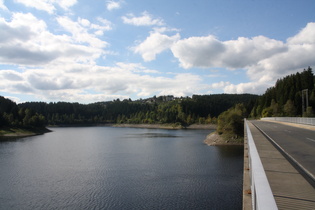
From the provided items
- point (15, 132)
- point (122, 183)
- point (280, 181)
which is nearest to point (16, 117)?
point (15, 132)

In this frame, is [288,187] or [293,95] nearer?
[288,187]

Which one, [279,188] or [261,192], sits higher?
[261,192]

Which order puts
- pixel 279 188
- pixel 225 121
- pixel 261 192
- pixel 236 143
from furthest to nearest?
1. pixel 225 121
2. pixel 236 143
3. pixel 279 188
4. pixel 261 192

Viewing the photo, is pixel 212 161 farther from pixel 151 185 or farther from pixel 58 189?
pixel 58 189

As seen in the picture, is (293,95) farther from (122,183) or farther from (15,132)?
(15,132)

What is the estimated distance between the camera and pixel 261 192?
3.55 meters

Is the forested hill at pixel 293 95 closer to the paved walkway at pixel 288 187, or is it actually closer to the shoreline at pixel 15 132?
the paved walkway at pixel 288 187

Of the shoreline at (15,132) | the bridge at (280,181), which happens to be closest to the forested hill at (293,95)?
the bridge at (280,181)

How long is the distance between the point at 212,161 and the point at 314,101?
2842 inches

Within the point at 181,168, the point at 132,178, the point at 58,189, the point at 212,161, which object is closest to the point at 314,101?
the point at 212,161

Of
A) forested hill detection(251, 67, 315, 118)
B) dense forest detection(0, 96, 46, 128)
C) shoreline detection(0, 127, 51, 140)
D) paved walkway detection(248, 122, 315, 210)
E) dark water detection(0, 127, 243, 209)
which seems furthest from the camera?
dense forest detection(0, 96, 46, 128)

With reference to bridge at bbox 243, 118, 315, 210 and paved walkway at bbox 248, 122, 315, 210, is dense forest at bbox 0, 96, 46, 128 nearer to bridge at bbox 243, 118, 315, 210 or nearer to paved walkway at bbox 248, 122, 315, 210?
bridge at bbox 243, 118, 315, 210

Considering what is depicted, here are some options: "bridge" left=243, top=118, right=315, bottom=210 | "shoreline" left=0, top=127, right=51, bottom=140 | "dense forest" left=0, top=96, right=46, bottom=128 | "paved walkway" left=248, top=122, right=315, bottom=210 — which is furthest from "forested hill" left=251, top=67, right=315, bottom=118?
"dense forest" left=0, top=96, right=46, bottom=128

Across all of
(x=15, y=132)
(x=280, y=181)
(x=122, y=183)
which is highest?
(x=280, y=181)
